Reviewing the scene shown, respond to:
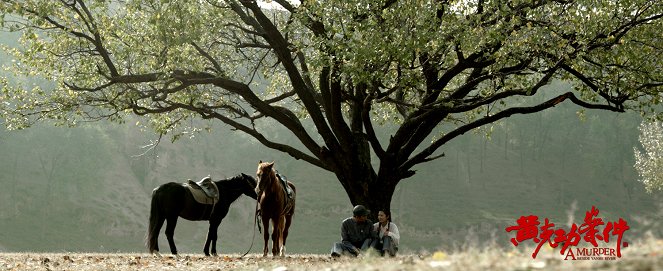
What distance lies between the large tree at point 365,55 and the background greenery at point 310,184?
43.0 m

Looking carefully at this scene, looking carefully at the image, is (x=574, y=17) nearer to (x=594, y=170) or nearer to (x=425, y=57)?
(x=425, y=57)

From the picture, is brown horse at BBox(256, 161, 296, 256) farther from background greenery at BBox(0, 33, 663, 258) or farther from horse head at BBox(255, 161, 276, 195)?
background greenery at BBox(0, 33, 663, 258)

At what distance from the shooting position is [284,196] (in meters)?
18.0

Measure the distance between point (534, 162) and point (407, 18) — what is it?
269 ft

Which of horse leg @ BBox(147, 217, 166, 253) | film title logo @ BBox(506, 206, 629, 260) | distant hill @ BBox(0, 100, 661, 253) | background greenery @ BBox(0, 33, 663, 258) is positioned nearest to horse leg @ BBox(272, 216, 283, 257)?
horse leg @ BBox(147, 217, 166, 253)

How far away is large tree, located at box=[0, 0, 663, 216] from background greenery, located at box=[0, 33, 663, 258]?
141 ft

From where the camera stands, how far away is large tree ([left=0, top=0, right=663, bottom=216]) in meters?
16.9

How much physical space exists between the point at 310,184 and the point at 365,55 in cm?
6990

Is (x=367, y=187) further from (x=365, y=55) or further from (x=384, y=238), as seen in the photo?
(x=365, y=55)

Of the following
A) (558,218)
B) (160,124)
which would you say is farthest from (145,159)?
(160,124)

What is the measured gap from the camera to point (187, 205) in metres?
20.3

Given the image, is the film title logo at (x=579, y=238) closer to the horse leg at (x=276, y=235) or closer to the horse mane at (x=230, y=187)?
the horse leg at (x=276, y=235)

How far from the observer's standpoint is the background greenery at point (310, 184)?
69.4 metres

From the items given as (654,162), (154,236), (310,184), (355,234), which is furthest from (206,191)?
(310,184)
